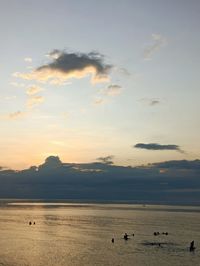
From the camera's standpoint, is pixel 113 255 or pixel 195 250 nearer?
pixel 113 255

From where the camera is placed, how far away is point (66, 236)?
401 ft

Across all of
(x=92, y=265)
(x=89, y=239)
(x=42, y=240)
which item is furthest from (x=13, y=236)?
(x=92, y=265)

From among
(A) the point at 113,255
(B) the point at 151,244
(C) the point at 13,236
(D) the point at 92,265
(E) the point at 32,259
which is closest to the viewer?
(D) the point at 92,265

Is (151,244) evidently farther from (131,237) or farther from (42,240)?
(42,240)

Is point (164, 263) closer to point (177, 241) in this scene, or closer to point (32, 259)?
point (32, 259)

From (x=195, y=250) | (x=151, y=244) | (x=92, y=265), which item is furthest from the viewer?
(x=151, y=244)

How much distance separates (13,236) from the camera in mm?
118562

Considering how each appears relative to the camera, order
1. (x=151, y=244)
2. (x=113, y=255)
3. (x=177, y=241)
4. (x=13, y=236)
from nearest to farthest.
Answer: (x=113, y=255) < (x=151, y=244) < (x=177, y=241) < (x=13, y=236)

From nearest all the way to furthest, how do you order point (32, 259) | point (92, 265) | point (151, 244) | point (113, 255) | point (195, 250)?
point (92, 265) → point (32, 259) → point (113, 255) → point (195, 250) → point (151, 244)

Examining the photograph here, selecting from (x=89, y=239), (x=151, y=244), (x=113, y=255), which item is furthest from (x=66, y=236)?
(x=113, y=255)

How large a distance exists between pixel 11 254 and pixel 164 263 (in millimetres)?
29314

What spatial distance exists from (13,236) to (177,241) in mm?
43697

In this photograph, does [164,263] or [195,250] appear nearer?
[164,263]

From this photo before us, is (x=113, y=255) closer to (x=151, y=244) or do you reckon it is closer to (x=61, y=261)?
(x=61, y=261)
